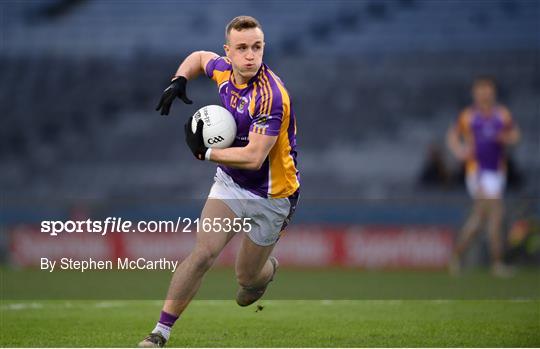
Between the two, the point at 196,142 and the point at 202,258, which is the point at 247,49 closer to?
the point at 196,142

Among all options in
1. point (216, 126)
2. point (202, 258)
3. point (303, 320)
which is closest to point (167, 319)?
point (202, 258)

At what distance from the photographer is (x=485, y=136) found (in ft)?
46.8

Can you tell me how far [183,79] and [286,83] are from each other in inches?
474

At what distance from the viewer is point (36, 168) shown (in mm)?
19062

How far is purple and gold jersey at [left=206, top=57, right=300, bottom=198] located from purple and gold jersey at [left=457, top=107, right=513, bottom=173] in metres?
7.52

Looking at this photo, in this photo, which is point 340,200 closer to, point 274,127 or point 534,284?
point 534,284

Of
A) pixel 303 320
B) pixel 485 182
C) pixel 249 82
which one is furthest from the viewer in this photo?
pixel 485 182

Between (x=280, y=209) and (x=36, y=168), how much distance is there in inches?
501

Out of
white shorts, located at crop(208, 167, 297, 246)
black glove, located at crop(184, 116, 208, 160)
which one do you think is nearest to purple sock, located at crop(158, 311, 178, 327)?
white shorts, located at crop(208, 167, 297, 246)

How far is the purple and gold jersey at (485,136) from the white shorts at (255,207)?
7.69 metres

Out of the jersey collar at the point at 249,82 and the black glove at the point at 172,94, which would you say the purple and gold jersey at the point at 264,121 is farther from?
the black glove at the point at 172,94

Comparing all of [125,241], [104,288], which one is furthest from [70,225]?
[104,288]

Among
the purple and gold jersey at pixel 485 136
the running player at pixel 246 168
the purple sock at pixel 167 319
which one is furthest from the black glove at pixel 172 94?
the purple and gold jersey at pixel 485 136

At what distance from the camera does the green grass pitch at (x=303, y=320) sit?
702 centimetres
